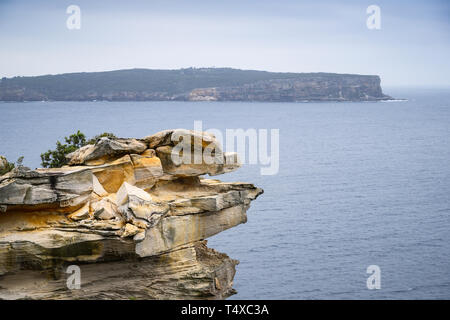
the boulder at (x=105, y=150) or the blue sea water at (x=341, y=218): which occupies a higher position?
the boulder at (x=105, y=150)

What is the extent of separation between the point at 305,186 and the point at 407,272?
3604cm

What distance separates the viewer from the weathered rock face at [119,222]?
1017 inches

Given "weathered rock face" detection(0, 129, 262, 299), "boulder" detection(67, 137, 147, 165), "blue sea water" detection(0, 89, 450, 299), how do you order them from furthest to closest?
"blue sea water" detection(0, 89, 450, 299) < "boulder" detection(67, 137, 147, 165) < "weathered rock face" detection(0, 129, 262, 299)

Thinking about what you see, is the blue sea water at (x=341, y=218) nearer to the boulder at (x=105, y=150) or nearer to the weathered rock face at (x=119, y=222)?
the weathered rock face at (x=119, y=222)

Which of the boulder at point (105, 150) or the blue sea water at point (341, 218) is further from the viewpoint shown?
the blue sea water at point (341, 218)

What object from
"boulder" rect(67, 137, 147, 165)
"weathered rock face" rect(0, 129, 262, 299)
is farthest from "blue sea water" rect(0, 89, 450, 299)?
"boulder" rect(67, 137, 147, 165)

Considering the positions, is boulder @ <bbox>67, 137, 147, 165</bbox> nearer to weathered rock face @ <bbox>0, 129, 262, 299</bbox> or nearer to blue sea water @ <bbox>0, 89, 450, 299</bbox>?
weathered rock face @ <bbox>0, 129, 262, 299</bbox>

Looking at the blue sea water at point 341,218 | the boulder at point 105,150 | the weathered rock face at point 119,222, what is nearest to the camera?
the weathered rock face at point 119,222

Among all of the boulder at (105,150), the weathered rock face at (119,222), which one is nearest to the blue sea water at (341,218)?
the weathered rock face at (119,222)

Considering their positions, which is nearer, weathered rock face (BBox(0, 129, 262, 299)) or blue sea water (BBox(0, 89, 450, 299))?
weathered rock face (BBox(0, 129, 262, 299))

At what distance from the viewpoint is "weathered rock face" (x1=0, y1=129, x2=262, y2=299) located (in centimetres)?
2584

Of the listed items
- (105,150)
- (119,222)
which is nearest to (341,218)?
(105,150)

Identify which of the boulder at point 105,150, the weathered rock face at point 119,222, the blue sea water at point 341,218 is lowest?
the blue sea water at point 341,218
